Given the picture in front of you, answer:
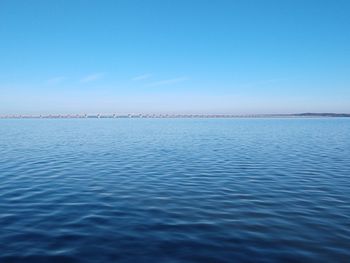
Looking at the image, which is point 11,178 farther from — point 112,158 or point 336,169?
point 336,169

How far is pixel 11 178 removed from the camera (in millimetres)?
20344

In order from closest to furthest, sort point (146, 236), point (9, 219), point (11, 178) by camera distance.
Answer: point (146, 236)
point (9, 219)
point (11, 178)

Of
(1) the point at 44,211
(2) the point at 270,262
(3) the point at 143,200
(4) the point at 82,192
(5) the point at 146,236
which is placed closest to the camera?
(2) the point at 270,262

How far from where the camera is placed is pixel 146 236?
10.2 m

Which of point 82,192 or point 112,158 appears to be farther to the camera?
point 112,158

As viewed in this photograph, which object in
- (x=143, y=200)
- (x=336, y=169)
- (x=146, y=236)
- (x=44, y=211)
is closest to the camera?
(x=146, y=236)

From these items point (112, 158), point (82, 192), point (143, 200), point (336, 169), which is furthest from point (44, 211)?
point (336, 169)

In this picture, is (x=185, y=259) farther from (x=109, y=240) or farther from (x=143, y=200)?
(x=143, y=200)

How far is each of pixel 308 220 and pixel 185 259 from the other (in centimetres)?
629

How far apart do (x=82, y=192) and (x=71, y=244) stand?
24.0ft

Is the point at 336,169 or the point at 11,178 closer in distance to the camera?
the point at 11,178

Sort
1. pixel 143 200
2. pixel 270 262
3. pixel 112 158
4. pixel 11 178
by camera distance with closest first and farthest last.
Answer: pixel 270 262 → pixel 143 200 → pixel 11 178 → pixel 112 158

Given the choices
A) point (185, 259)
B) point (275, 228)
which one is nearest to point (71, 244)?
point (185, 259)

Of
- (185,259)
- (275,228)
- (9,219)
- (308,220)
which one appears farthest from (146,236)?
(308,220)
